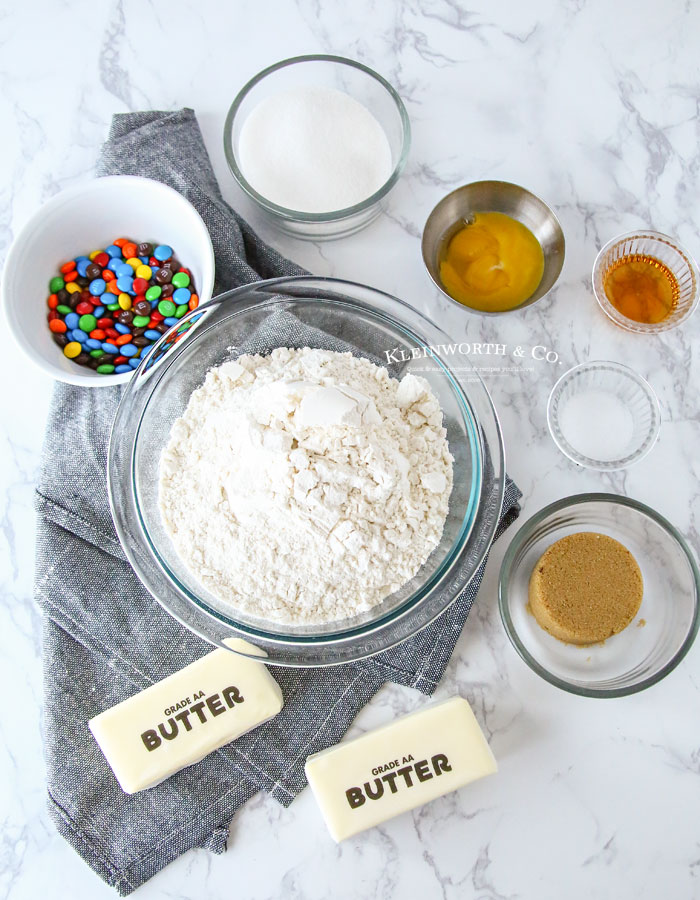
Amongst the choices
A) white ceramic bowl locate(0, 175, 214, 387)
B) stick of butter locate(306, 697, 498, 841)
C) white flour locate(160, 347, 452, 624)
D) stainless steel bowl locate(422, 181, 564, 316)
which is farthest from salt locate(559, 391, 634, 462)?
white ceramic bowl locate(0, 175, 214, 387)

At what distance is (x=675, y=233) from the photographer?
5.35ft

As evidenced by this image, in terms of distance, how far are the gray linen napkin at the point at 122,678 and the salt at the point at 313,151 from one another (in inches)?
6.4

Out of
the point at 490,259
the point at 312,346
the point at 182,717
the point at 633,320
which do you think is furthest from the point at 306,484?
the point at 633,320

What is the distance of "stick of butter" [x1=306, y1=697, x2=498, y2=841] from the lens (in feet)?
4.62

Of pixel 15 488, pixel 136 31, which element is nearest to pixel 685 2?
pixel 136 31

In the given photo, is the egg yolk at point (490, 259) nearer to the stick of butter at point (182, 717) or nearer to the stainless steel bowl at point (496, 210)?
the stainless steel bowl at point (496, 210)

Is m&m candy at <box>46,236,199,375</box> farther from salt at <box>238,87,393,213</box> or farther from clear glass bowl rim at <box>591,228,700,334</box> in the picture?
clear glass bowl rim at <box>591,228,700,334</box>

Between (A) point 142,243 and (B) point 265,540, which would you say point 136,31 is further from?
(B) point 265,540

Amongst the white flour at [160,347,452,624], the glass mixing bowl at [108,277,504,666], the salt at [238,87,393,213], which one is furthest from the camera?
the salt at [238,87,393,213]

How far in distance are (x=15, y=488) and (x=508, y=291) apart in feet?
3.63

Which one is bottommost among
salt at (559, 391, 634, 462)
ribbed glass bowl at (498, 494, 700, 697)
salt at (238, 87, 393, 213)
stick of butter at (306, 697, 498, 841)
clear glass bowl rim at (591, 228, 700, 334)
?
stick of butter at (306, 697, 498, 841)

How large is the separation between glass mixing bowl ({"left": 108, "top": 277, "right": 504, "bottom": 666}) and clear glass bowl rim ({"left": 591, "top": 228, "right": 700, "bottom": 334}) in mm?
379

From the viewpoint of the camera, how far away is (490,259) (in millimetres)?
1553

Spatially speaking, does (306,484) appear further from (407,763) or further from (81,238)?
(81,238)
